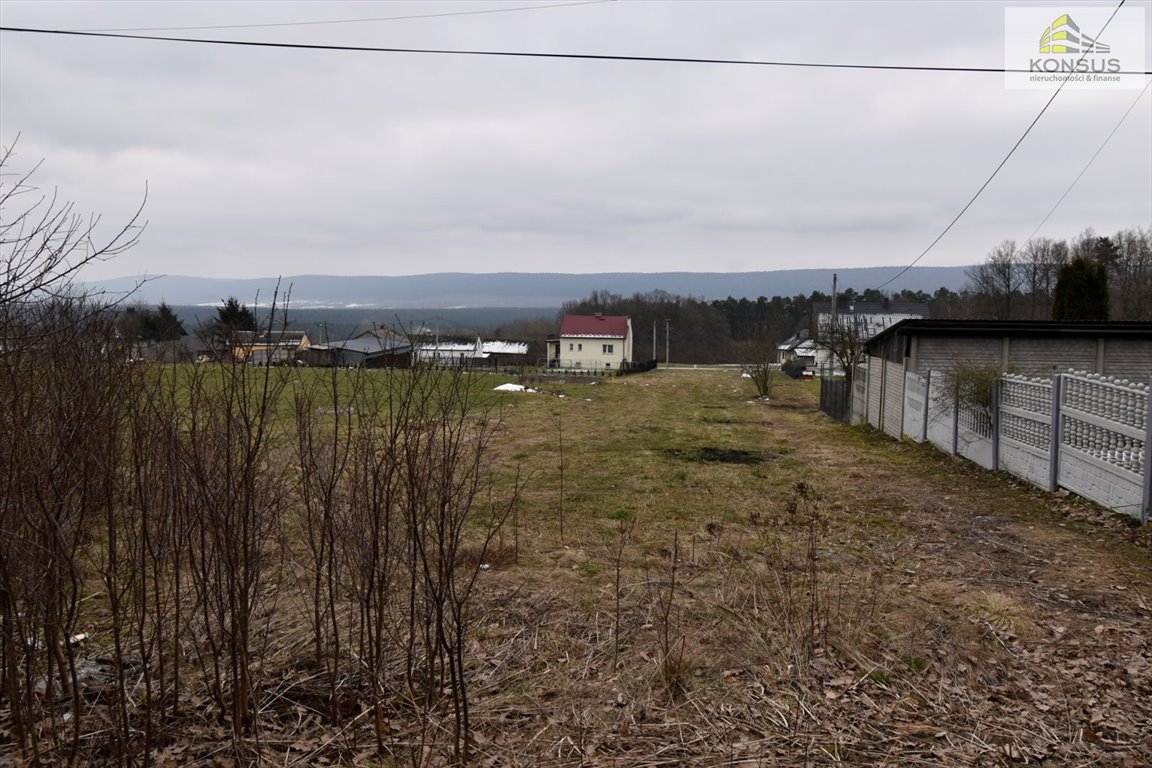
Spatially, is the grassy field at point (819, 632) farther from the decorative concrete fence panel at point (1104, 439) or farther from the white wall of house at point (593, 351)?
the white wall of house at point (593, 351)

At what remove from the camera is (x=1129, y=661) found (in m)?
4.65

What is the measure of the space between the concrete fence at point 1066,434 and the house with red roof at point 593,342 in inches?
1913

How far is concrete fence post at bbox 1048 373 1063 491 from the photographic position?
30.7 ft

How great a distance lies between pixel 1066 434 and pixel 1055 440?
0.18 meters

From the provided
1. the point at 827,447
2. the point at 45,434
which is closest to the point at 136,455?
the point at 45,434

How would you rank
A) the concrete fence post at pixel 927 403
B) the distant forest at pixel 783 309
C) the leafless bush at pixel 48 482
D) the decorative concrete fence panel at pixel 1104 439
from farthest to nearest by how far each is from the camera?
the distant forest at pixel 783 309 → the concrete fence post at pixel 927 403 → the decorative concrete fence panel at pixel 1104 439 → the leafless bush at pixel 48 482

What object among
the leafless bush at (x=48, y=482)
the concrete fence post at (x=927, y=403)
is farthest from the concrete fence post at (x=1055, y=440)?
the leafless bush at (x=48, y=482)

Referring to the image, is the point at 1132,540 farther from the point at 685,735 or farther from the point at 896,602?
the point at 685,735

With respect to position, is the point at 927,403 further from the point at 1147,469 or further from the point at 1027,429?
the point at 1147,469

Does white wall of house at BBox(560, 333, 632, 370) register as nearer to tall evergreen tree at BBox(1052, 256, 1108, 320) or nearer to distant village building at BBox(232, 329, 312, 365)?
tall evergreen tree at BBox(1052, 256, 1108, 320)

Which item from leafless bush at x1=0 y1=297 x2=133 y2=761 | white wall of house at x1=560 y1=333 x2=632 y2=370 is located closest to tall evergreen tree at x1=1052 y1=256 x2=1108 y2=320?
leafless bush at x1=0 y1=297 x2=133 y2=761

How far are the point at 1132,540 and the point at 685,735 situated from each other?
5.84 metres

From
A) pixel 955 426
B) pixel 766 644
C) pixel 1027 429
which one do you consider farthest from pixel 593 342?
pixel 766 644

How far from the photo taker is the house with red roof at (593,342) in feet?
203
